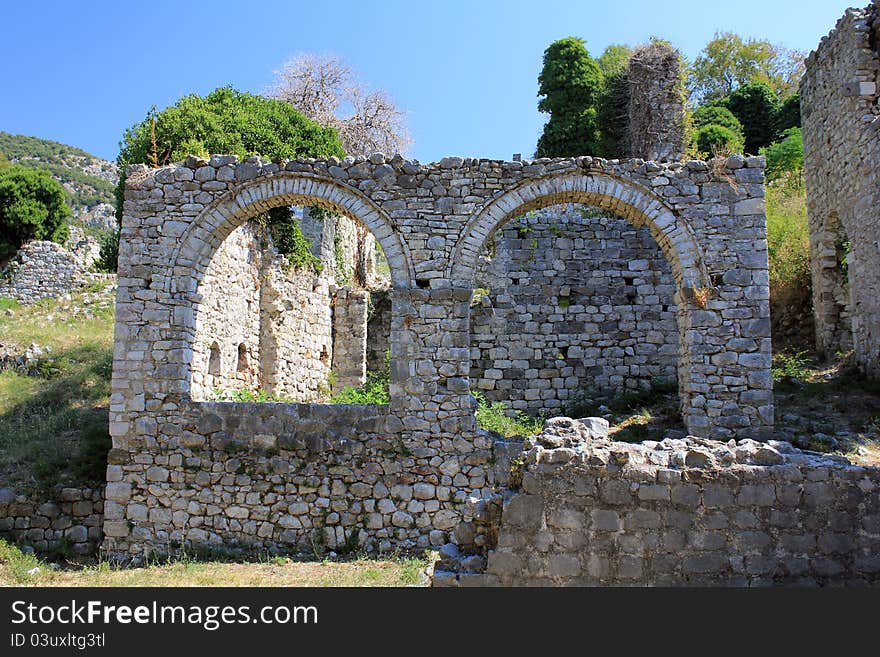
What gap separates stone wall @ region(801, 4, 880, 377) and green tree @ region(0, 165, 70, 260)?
962 inches

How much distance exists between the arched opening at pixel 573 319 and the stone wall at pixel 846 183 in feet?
9.87

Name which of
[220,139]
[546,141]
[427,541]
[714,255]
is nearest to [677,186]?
[714,255]

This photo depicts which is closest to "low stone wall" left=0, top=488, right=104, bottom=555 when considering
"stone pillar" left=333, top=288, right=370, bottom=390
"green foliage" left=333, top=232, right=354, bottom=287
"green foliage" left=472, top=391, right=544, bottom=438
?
"green foliage" left=472, top=391, right=544, bottom=438

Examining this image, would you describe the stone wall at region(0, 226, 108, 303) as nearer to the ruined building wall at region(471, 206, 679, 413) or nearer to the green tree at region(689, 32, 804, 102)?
the ruined building wall at region(471, 206, 679, 413)

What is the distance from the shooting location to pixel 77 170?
5662 centimetres

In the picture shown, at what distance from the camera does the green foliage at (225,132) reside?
1163 cm

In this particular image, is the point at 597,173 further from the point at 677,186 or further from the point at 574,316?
the point at 574,316

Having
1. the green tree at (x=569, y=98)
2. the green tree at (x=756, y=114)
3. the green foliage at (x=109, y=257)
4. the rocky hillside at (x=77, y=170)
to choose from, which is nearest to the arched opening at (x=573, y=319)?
the green tree at (x=569, y=98)

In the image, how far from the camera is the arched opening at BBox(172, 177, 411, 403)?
901 centimetres

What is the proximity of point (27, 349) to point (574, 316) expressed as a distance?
11.0 metres

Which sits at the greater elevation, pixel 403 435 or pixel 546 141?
pixel 546 141

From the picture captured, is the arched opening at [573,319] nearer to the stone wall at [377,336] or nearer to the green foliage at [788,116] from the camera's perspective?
the stone wall at [377,336]

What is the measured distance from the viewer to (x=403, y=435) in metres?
8.62

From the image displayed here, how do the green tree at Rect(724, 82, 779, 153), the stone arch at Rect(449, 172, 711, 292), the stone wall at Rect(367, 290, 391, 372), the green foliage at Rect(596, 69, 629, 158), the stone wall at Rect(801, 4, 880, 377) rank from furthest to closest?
the green tree at Rect(724, 82, 779, 153)
the green foliage at Rect(596, 69, 629, 158)
the stone wall at Rect(367, 290, 391, 372)
the stone wall at Rect(801, 4, 880, 377)
the stone arch at Rect(449, 172, 711, 292)
